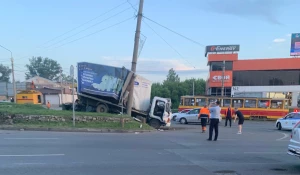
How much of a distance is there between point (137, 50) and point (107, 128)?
5.71 m

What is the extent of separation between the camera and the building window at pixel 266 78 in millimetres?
52906

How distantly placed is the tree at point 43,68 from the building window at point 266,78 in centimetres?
10743

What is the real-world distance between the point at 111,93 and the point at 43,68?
13120 cm

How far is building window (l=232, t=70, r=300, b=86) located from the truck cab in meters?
34.7

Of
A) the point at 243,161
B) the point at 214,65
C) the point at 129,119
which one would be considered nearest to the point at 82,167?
the point at 243,161

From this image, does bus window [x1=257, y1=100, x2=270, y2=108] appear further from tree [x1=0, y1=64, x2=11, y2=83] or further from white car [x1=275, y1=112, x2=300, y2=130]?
tree [x1=0, y1=64, x2=11, y2=83]

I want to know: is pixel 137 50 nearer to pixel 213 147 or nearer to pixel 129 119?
pixel 129 119

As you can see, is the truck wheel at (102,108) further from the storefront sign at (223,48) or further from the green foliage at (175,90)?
the green foliage at (175,90)

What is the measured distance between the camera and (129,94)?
71.7 ft

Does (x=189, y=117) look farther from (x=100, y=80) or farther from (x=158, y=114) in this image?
(x=100, y=80)

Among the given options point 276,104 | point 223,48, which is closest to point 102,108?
point 276,104

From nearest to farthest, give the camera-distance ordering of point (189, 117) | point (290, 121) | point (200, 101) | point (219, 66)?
point (290, 121)
point (189, 117)
point (200, 101)
point (219, 66)

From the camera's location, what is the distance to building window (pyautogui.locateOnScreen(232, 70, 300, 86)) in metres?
52.9

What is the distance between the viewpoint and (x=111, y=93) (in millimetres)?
22312
